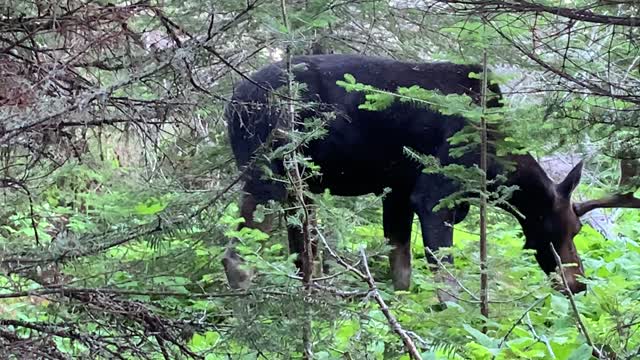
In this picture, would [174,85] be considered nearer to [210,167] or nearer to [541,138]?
[541,138]

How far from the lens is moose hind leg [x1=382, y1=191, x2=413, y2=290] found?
7.81m

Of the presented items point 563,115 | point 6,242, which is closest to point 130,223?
point 6,242

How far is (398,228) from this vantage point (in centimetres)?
798

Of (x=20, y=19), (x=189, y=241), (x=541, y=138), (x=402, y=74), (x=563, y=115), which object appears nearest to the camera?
(x=20, y=19)

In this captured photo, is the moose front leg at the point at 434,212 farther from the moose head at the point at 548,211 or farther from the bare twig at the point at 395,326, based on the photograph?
the bare twig at the point at 395,326

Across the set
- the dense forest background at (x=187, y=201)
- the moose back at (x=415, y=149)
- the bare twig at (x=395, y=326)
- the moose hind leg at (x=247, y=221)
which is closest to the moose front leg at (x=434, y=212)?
the moose back at (x=415, y=149)

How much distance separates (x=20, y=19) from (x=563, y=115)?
247 cm

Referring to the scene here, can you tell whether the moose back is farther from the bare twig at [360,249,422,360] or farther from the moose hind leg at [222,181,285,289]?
the bare twig at [360,249,422,360]

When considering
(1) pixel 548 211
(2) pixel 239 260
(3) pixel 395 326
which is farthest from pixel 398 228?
(3) pixel 395 326

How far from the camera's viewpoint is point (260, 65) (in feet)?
23.0

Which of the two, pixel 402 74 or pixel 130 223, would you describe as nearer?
pixel 130 223

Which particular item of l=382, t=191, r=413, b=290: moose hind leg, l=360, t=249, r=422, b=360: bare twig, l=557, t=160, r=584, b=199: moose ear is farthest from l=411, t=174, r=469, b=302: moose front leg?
l=360, t=249, r=422, b=360: bare twig

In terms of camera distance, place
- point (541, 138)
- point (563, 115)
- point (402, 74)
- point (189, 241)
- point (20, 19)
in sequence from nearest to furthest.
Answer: point (20, 19)
point (563, 115)
point (541, 138)
point (189, 241)
point (402, 74)

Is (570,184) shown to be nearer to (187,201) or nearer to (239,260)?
(239,260)
